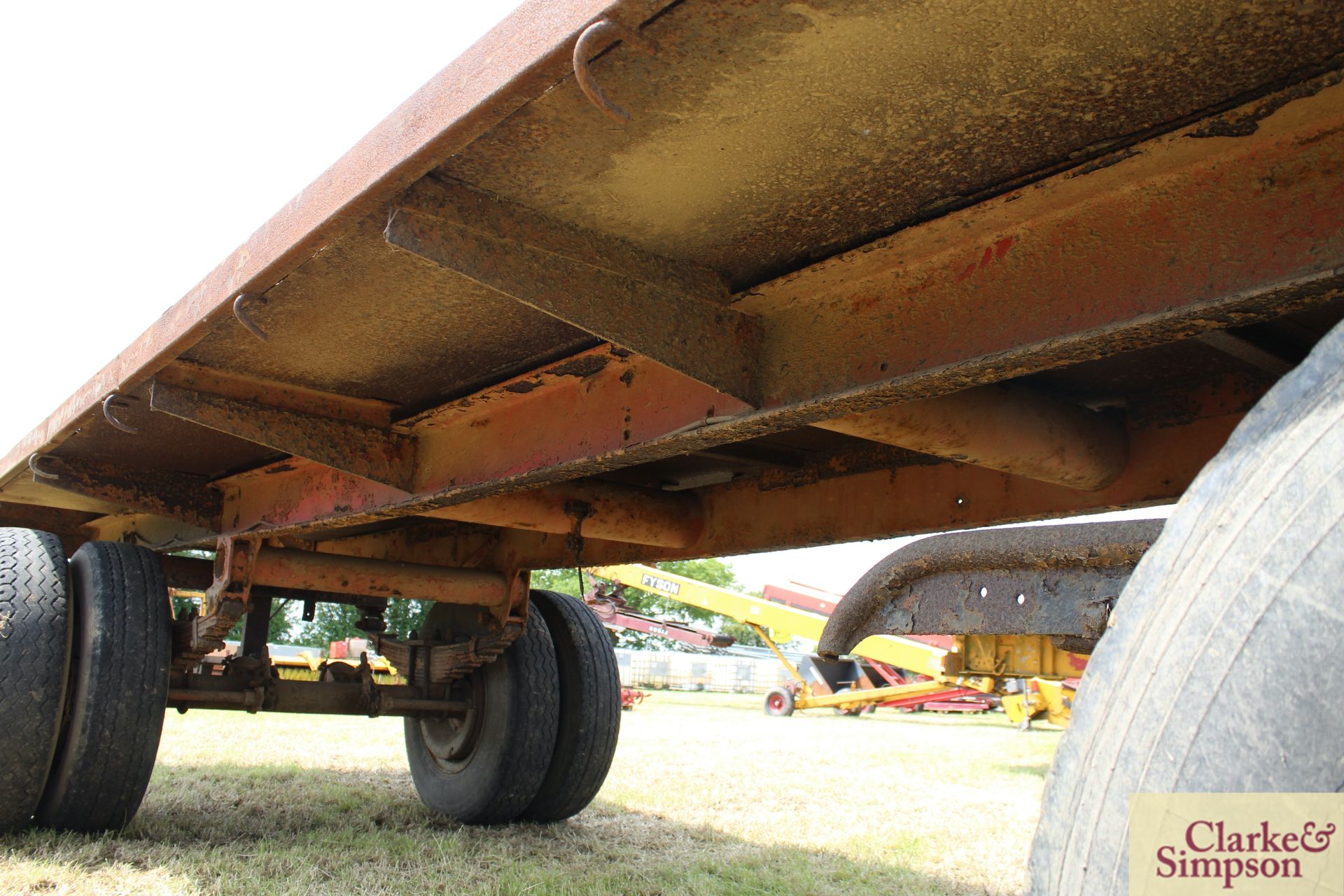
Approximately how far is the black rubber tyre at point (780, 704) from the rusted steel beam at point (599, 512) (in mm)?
13162

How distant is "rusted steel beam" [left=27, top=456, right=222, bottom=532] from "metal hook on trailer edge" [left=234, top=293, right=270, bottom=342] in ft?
6.36

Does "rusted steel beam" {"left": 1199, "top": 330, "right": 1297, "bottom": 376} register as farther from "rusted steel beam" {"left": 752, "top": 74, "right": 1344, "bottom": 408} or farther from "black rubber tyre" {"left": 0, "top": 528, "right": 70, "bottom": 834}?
"black rubber tyre" {"left": 0, "top": 528, "right": 70, "bottom": 834}

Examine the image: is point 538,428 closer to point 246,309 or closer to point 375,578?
point 246,309

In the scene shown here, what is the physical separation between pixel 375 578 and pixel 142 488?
35.8 inches

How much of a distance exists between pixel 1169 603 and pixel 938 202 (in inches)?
34.0

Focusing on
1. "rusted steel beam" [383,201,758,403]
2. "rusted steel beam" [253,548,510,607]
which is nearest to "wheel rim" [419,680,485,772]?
"rusted steel beam" [253,548,510,607]

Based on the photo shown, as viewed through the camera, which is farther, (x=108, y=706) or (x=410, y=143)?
(x=108, y=706)

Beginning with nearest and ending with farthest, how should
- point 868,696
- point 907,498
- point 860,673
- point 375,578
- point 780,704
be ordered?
point 907,498
point 375,578
point 868,696
point 780,704
point 860,673

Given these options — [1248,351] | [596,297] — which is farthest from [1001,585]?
[596,297]

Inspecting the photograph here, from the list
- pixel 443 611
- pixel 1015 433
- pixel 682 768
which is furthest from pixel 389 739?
pixel 1015 433

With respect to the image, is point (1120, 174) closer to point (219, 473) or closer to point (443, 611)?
point (219, 473)

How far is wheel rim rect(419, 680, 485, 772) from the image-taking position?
15.3 feet

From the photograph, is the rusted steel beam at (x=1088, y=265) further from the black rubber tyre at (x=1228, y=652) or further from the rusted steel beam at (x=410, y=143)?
the rusted steel beam at (x=410, y=143)

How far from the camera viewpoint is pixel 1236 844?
795mm
